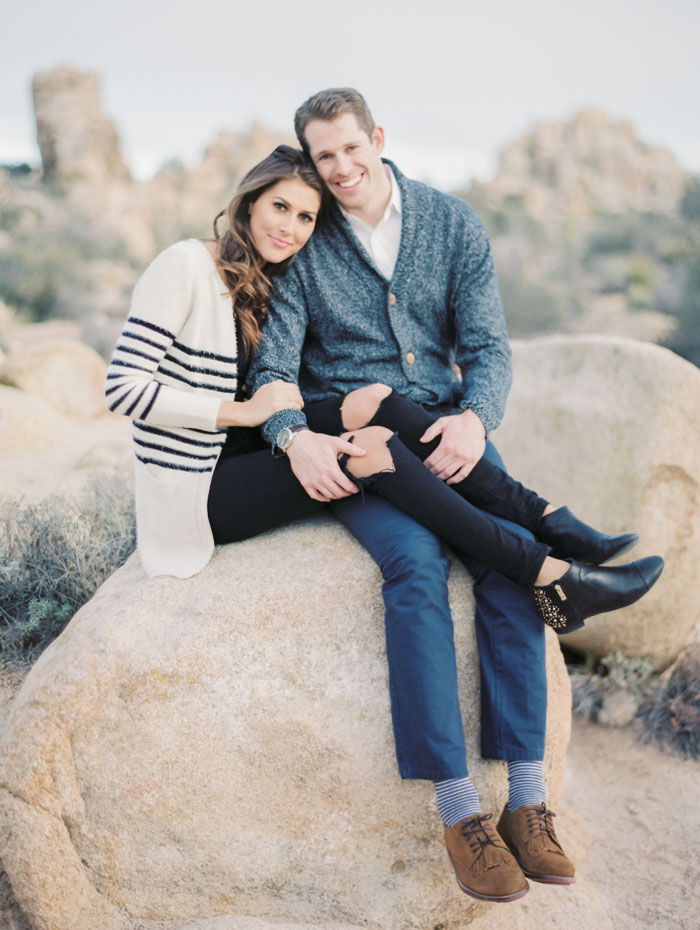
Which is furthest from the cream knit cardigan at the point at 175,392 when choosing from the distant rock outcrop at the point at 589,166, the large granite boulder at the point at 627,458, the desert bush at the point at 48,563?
the distant rock outcrop at the point at 589,166

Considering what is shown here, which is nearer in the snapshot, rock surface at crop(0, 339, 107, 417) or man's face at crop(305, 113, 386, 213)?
man's face at crop(305, 113, 386, 213)

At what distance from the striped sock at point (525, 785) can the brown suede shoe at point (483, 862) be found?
0.18 m

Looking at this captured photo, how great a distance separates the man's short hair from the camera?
2.76m

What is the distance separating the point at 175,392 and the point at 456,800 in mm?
1565

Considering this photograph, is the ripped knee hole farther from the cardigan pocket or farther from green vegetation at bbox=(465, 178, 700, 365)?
green vegetation at bbox=(465, 178, 700, 365)

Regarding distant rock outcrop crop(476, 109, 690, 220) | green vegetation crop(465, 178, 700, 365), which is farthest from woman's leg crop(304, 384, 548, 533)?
distant rock outcrop crop(476, 109, 690, 220)

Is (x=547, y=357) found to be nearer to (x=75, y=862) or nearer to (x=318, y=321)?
(x=318, y=321)

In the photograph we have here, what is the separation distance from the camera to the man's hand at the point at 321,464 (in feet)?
8.00

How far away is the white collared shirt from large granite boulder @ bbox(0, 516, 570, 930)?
1.57 m

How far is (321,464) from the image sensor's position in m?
2.43

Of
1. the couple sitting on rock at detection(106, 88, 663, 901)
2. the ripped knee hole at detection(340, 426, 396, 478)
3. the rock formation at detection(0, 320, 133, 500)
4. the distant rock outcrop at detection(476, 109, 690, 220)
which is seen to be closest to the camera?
the couple sitting on rock at detection(106, 88, 663, 901)

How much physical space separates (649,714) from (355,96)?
3.22 metres

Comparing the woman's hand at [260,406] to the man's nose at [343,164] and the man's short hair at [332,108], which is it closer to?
the man's nose at [343,164]

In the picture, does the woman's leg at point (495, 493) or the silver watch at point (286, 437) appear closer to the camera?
the silver watch at point (286, 437)
